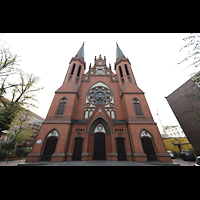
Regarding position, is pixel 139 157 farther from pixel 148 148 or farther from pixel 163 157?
pixel 163 157

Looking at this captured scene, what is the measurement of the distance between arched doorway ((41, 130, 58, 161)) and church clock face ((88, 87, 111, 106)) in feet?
23.5

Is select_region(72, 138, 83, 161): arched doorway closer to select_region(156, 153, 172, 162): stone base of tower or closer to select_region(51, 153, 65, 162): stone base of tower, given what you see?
select_region(51, 153, 65, 162): stone base of tower

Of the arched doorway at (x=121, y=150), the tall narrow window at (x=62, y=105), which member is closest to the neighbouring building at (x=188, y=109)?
the arched doorway at (x=121, y=150)

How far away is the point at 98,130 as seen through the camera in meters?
11.8

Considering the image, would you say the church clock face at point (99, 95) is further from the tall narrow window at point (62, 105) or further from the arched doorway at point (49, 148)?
the arched doorway at point (49, 148)

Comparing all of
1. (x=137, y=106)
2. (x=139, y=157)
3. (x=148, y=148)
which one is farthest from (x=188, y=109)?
(x=139, y=157)

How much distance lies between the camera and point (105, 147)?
1107 cm

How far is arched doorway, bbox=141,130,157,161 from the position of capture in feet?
32.9

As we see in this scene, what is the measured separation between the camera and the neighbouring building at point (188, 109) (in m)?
14.0

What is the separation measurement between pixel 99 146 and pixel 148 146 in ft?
19.2

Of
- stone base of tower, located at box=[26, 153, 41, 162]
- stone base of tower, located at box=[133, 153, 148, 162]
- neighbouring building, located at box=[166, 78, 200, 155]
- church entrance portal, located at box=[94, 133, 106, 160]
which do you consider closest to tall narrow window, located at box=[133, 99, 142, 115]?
stone base of tower, located at box=[133, 153, 148, 162]
